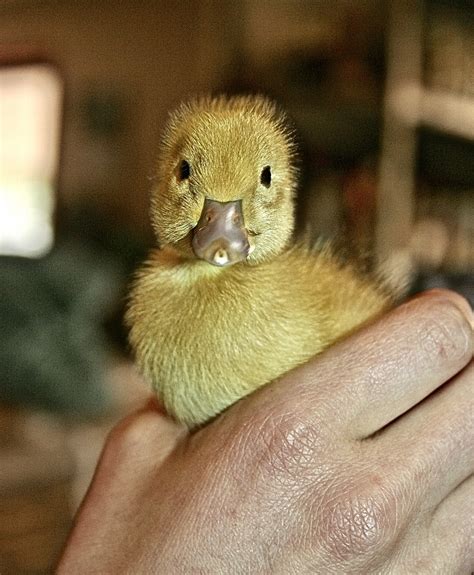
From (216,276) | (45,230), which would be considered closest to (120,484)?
(216,276)

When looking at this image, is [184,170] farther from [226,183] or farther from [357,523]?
[357,523]

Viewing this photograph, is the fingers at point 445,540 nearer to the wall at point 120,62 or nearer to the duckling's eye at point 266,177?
the duckling's eye at point 266,177

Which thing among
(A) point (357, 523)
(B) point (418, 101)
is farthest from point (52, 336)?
(A) point (357, 523)

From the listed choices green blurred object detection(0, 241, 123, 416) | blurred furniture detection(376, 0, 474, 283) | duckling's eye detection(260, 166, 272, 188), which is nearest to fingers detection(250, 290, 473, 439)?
duckling's eye detection(260, 166, 272, 188)

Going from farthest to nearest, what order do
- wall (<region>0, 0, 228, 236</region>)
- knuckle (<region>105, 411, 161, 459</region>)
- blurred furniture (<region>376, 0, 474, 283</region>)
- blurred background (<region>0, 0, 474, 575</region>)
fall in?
1. wall (<region>0, 0, 228, 236</region>)
2. blurred furniture (<region>376, 0, 474, 283</region>)
3. blurred background (<region>0, 0, 474, 575</region>)
4. knuckle (<region>105, 411, 161, 459</region>)

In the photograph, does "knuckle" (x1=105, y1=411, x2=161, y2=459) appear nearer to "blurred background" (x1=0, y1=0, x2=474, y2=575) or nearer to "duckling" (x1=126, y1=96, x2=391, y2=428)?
"duckling" (x1=126, y1=96, x2=391, y2=428)

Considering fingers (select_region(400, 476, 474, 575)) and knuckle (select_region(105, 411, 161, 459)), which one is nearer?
fingers (select_region(400, 476, 474, 575))

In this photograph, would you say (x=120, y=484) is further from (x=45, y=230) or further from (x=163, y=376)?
(x=45, y=230)
